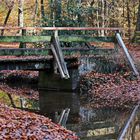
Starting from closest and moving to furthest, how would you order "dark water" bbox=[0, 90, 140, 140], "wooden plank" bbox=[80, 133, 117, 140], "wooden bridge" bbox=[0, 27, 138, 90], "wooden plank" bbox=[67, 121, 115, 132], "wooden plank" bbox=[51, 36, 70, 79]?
"wooden plank" bbox=[80, 133, 117, 140], "dark water" bbox=[0, 90, 140, 140], "wooden plank" bbox=[67, 121, 115, 132], "wooden bridge" bbox=[0, 27, 138, 90], "wooden plank" bbox=[51, 36, 70, 79]

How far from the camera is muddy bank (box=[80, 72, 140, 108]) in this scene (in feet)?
44.5

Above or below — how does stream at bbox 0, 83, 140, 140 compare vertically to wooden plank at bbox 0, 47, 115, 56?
below

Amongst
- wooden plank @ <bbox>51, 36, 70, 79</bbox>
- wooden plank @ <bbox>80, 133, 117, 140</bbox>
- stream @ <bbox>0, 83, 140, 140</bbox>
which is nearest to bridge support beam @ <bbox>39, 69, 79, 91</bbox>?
stream @ <bbox>0, 83, 140, 140</bbox>

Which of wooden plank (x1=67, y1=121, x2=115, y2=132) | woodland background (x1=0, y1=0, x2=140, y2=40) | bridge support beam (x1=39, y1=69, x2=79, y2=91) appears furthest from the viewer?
woodland background (x1=0, y1=0, x2=140, y2=40)

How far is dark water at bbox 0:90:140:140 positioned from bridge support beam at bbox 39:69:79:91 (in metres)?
0.56

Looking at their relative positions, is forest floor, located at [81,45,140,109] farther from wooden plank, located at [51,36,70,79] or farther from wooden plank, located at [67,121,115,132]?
wooden plank, located at [67,121,115,132]

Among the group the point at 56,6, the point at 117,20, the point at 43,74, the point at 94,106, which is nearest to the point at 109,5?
the point at 117,20

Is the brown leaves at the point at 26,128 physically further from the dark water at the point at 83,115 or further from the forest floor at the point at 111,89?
the forest floor at the point at 111,89

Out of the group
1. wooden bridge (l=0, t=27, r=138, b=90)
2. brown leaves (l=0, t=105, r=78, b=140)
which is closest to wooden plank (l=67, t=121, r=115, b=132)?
brown leaves (l=0, t=105, r=78, b=140)

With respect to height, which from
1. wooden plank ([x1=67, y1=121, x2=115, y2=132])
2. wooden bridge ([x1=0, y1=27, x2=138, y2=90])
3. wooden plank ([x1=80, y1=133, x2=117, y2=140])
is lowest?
wooden plank ([x1=67, y1=121, x2=115, y2=132])

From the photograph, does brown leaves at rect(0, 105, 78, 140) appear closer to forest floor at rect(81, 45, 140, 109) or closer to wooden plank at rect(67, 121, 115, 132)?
wooden plank at rect(67, 121, 115, 132)

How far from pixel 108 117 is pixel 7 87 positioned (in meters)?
7.72

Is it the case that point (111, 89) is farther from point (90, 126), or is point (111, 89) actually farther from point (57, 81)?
point (90, 126)

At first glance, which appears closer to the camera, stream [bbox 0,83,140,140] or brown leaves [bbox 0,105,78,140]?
brown leaves [bbox 0,105,78,140]
